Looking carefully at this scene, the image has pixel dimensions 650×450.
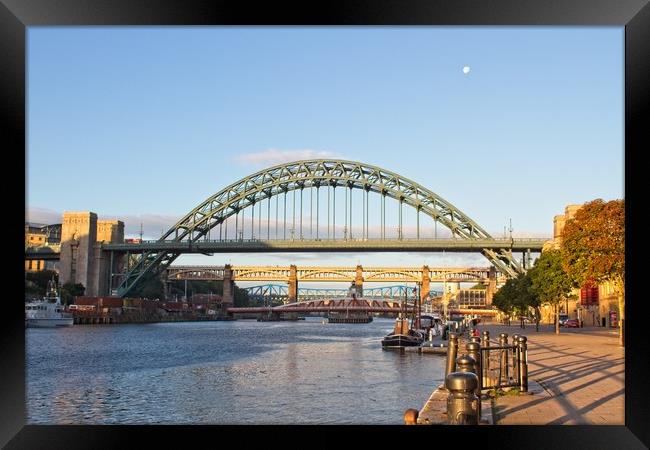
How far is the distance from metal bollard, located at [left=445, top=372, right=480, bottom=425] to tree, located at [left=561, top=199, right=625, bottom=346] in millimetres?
22224

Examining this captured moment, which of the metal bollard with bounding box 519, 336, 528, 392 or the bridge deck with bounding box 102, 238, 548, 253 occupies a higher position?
the bridge deck with bounding box 102, 238, 548, 253

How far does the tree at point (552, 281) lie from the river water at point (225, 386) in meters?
12.1

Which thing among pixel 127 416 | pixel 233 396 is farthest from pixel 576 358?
pixel 127 416

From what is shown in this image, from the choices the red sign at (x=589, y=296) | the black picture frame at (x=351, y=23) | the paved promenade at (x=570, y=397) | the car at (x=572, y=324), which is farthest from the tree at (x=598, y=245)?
the red sign at (x=589, y=296)

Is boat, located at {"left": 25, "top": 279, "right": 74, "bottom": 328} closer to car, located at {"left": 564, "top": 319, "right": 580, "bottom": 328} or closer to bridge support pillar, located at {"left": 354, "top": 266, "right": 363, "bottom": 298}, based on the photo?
car, located at {"left": 564, "top": 319, "right": 580, "bottom": 328}

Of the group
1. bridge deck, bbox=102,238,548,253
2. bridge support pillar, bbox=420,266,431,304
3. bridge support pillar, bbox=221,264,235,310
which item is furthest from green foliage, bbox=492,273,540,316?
bridge support pillar, bbox=221,264,235,310

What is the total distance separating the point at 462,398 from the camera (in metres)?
8.11

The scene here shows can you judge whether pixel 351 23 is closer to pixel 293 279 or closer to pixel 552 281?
pixel 552 281

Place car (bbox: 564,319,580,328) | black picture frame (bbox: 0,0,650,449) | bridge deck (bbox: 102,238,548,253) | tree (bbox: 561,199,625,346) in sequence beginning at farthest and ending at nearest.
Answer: bridge deck (bbox: 102,238,548,253), car (bbox: 564,319,580,328), tree (bbox: 561,199,625,346), black picture frame (bbox: 0,0,650,449)

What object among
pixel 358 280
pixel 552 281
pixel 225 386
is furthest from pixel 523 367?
pixel 358 280

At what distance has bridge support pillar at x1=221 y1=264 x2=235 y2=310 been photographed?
13475 cm

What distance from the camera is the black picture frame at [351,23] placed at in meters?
7.83
